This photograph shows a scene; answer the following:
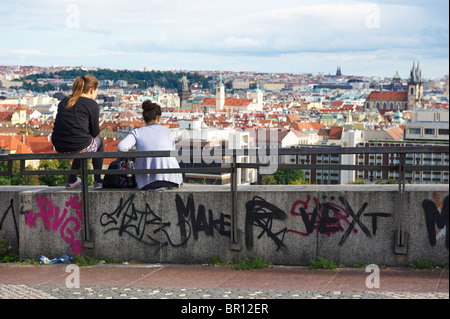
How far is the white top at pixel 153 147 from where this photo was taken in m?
5.04

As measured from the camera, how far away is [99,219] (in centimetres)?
514

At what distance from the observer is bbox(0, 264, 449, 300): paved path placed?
393cm

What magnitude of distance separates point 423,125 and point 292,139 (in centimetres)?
3107

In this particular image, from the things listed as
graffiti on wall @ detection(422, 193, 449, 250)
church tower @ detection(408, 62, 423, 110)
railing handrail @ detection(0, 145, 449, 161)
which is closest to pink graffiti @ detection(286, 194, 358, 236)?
railing handrail @ detection(0, 145, 449, 161)

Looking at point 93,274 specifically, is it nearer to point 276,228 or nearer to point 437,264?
point 276,228

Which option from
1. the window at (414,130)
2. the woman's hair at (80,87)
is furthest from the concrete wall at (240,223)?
the window at (414,130)

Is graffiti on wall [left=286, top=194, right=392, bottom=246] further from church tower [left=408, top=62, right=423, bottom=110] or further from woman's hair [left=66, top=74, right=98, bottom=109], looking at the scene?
church tower [left=408, top=62, right=423, bottom=110]

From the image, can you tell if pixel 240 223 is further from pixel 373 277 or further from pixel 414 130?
pixel 414 130

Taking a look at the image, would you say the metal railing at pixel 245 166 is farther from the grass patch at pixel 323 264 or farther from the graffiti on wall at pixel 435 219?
the grass patch at pixel 323 264

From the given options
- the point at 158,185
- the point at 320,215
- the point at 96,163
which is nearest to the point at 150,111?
the point at 158,185

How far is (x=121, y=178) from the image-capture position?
5.17m

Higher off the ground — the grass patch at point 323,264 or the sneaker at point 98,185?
the sneaker at point 98,185

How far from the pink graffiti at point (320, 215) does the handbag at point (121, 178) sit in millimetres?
1123

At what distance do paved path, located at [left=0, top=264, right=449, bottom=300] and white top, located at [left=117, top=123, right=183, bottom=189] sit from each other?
1.88 ft
